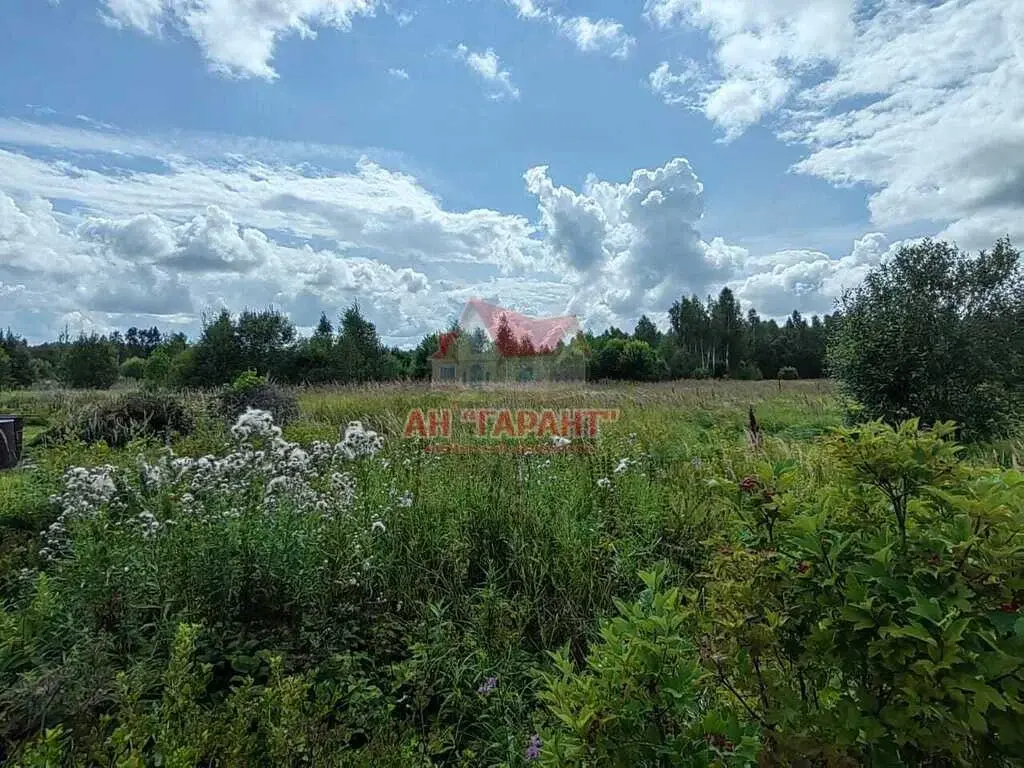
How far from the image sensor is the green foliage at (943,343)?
26.9ft

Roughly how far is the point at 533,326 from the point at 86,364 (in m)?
20.1

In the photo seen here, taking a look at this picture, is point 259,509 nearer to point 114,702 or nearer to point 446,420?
point 114,702

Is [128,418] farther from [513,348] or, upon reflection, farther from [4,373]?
[4,373]

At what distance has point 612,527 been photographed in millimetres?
3346

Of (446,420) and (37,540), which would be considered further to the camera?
(446,420)

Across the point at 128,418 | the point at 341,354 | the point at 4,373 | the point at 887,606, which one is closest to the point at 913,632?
the point at 887,606

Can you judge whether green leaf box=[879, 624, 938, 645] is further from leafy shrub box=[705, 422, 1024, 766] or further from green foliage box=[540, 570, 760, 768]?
green foliage box=[540, 570, 760, 768]

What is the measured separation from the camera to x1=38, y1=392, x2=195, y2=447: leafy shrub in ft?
24.8

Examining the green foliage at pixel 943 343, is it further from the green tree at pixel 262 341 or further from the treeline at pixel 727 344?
the treeline at pixel 727 344

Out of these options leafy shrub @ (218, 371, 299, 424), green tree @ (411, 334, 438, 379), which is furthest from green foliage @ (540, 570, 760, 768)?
green tree @ (411, 334, 438, 379)

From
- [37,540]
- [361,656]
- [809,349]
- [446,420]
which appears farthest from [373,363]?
[809,349]

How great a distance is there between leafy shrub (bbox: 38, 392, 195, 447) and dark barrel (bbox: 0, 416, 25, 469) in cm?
35

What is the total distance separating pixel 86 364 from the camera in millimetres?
24000

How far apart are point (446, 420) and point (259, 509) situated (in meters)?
5.54
